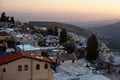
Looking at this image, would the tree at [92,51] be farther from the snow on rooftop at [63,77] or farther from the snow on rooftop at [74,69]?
the snow on rooftop at [63,77]

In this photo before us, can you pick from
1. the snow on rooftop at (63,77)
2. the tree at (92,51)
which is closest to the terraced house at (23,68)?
the snow on rooftop at (63,77)

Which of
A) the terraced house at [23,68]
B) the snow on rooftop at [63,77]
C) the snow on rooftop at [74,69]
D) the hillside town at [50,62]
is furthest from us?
the snow on rooftop at [74,69]

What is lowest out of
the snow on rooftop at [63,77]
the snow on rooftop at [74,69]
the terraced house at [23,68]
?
the snow on rooftop at [74,69]

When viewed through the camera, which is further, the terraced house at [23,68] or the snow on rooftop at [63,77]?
the snow on rooftop at [63,77]

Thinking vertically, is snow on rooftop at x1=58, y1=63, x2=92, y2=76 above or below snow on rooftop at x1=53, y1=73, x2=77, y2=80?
below

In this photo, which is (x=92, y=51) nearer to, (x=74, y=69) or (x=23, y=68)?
(x=74, y=69)

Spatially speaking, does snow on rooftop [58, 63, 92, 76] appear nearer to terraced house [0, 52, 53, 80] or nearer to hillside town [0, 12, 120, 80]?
hillside town [0, 12, 120, 80]

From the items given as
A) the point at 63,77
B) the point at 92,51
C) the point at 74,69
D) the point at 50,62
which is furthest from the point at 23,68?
the point at 92,51

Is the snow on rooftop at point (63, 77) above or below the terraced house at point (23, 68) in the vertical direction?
below

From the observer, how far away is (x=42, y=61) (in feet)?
74.9

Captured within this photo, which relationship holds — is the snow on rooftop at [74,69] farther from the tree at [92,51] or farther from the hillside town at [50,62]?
the tree at [92,51]

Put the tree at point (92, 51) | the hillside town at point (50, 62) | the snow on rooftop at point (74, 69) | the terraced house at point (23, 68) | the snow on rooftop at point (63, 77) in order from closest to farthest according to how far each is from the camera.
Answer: the terraced house at point (23, 68) → the hillside town at point (50, 62) → the snow on rooftop at point (63, 77) → the snow on rooftop at point (74, 69) → the tree at point (92, 51)

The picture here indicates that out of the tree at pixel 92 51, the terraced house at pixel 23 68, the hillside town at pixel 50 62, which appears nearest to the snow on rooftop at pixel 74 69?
the hillside town at pixel 50 62

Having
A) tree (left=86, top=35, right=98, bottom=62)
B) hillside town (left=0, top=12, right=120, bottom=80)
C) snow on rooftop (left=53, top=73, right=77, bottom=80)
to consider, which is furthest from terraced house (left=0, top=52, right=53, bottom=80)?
tree (left=86, top=35, right=98, bottom=62)
